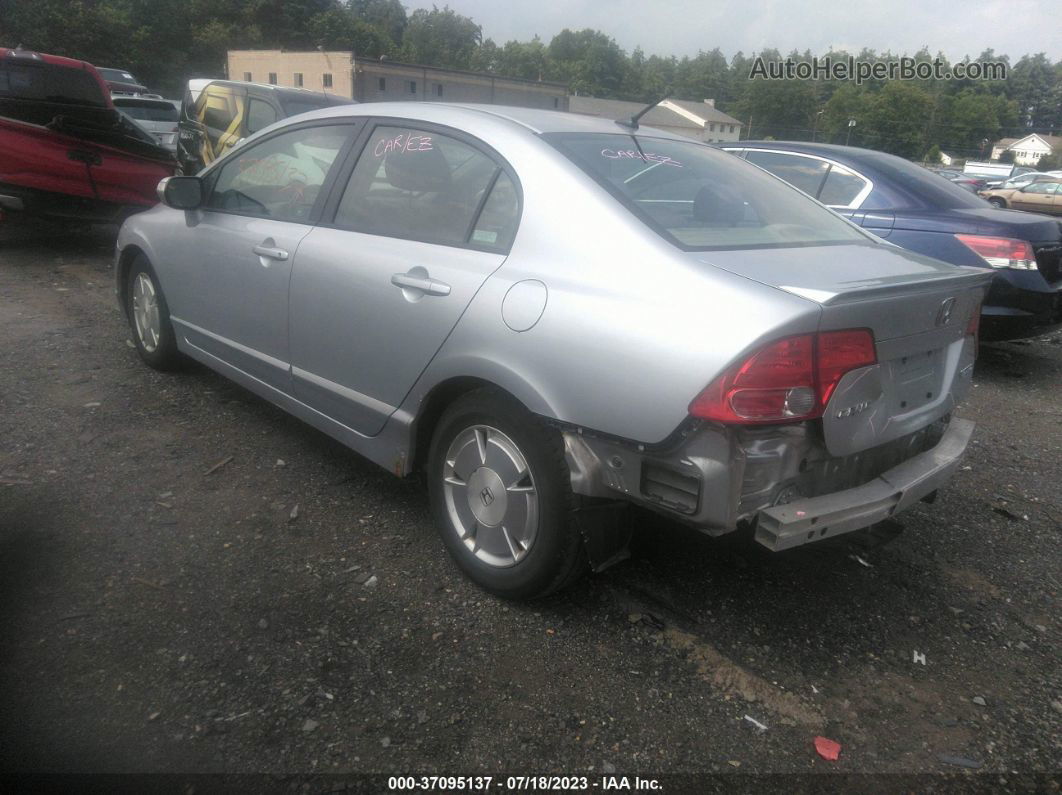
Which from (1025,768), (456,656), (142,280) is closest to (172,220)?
(142,280)

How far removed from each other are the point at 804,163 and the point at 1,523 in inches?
234

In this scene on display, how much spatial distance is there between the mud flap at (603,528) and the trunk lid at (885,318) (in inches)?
25.9

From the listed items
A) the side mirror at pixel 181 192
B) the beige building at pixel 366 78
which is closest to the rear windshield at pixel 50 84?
the side mirror at pixel 181 192

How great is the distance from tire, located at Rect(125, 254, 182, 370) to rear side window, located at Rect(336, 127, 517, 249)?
73.9 inches

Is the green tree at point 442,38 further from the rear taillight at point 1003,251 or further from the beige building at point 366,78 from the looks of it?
the rear taillight at point 1003,251

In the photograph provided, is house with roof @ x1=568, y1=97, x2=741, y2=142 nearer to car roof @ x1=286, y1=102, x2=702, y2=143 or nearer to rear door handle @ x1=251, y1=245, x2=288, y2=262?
car roof @ x1=286, y1=102, x2=702, y2=143

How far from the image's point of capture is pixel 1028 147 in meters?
90.1

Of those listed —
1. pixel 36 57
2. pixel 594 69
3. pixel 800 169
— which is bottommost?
pixel 800 169

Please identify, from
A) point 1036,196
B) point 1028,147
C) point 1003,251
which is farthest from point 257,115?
point 1028,147

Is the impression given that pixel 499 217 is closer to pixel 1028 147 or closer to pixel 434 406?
pixel 434 406

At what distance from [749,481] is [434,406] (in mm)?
1224

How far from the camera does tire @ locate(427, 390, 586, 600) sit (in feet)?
8.15

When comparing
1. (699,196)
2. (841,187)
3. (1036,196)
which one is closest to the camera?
(699,196)

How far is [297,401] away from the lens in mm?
3564
